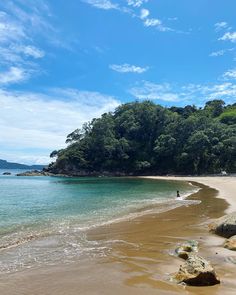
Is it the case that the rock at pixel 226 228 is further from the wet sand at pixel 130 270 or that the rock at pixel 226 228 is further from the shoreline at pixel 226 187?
the shoreline at pixel 226 187

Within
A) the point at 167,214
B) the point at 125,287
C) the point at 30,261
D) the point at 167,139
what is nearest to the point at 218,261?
the point at 125,287

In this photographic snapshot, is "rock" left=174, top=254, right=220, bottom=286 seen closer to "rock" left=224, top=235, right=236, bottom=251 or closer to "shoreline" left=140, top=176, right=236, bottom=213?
"rock" left=224, top=235, right=236, bottom=251

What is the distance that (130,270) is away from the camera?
9.74 m

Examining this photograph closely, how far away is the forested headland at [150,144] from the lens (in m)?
98.8

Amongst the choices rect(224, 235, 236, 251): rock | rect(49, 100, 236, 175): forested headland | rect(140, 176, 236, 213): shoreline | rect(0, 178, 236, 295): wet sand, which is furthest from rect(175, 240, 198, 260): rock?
rect(49, 100, 236, 175): forested headland

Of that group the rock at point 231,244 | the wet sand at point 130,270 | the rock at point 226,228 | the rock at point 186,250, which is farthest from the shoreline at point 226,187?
the rock at point 186,250

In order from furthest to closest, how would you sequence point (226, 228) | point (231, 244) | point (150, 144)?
point (150, 144)
point (226, 228)
point (231, 244)

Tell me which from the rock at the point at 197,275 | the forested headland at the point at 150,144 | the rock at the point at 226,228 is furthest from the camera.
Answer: the forested headland at the point at 150,144

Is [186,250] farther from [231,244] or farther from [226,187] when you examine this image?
[226,187]

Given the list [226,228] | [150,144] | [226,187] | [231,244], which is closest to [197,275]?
[231,244]

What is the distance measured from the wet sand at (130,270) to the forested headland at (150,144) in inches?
3276

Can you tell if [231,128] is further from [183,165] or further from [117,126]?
[117,126]

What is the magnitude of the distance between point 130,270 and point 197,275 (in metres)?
2.19

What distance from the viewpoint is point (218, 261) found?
1054 centimetres
